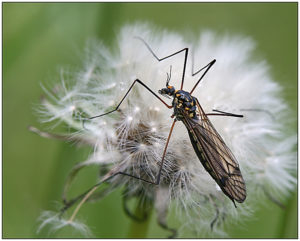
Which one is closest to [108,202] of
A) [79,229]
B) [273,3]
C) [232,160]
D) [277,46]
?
[79,229]

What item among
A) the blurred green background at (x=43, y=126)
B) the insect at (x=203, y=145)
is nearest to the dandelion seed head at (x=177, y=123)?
the insect at (x=203, y=145)

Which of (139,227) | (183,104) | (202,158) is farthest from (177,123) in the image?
(139,227)

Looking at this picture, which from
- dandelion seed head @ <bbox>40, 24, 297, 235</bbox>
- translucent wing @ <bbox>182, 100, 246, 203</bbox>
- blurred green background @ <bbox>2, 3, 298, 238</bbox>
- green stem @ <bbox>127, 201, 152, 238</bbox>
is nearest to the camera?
translucent wing @ <bbox>182, 100, 246, 203</bbox>

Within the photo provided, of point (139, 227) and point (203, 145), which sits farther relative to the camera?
point (139, 227)

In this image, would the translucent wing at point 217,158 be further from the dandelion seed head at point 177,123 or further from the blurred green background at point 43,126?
the blurred green background at point 43,126

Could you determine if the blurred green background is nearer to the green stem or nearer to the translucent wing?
the green stem

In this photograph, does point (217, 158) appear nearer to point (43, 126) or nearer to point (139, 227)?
point (139, 227)

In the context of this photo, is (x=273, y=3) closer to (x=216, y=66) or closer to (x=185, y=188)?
(x=216, y=66)

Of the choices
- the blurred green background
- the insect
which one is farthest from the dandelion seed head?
the blurred green background
